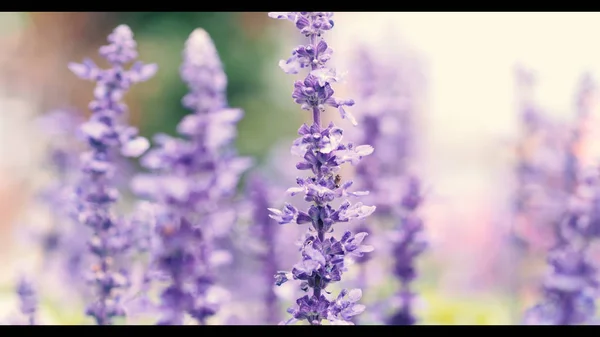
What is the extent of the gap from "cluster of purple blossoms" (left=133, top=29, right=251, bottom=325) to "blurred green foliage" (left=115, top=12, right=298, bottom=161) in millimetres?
5857

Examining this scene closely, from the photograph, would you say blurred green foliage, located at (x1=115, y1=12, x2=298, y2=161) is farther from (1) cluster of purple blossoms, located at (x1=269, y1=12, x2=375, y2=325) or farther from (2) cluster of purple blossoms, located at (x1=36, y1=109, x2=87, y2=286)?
(1) cluster of purple blossoms, located at (x1=269, y1=12, x2=375, y2=325)

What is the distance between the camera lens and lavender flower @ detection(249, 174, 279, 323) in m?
3.54

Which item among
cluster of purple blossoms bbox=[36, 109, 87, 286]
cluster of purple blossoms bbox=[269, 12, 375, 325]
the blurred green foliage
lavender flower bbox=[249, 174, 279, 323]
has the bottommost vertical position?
cluster of purple blossoms bbox=[269, 12, 375, 325]

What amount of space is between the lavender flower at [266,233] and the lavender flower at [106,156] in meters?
0.69

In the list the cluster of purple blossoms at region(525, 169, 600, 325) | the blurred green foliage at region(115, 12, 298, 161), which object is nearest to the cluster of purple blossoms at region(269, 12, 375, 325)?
the cluster of purple blossoms at region(525, 169, 600, 325)

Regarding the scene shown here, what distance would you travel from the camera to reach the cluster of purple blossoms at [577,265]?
358 cm

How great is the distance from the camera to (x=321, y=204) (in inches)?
83.0

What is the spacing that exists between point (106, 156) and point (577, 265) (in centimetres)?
199

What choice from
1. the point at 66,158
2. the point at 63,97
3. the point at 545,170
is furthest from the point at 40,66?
the point at 545,170

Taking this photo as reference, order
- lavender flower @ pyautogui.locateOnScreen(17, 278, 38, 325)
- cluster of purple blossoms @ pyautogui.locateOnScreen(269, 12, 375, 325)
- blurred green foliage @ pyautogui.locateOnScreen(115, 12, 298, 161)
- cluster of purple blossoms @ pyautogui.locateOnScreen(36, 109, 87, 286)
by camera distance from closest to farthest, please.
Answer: cluster of purple blossoms @ pyautogui.locateOnScreen(269, 12, 375, 325) → lavender flower @ pyautogui.locateOnScreen(17, 278, 38, 325) → cluster of purple blossoms @ pyautogui.locateOnScreen(36, 109, 87, 286) → blurred green foliage @ pyautogui.locateOnScreen(115, 12, 298, 161)

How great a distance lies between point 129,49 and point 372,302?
1.61 meters

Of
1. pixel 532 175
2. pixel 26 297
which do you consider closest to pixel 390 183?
pixel 532 175

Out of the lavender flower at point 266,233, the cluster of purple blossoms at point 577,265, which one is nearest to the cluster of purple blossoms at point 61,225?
the lavender flower at point 266,233
